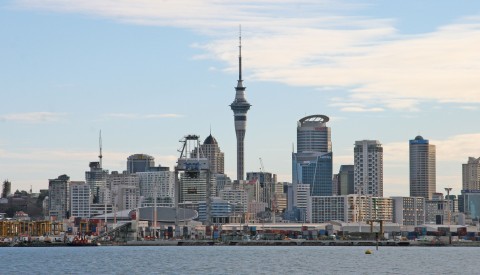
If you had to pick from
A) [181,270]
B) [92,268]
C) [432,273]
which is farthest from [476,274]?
[92,268]

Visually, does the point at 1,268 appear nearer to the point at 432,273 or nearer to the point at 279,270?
the point at 279,270

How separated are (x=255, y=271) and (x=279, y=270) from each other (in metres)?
5.22

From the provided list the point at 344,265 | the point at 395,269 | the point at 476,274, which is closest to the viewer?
the point at 476,274

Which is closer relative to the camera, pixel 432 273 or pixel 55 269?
pixel 432 273

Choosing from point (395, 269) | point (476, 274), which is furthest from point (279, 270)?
point (476, 274)

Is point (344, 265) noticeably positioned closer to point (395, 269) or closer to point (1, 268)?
point (395, 269)

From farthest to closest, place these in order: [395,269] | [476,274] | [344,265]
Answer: [344,265] → [395,269] → [476,274]

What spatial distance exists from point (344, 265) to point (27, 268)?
50701 millimetres

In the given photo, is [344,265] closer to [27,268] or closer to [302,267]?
[302,267]

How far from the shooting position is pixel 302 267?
18550 cm

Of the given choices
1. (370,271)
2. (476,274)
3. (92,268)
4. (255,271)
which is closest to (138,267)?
(92,268)

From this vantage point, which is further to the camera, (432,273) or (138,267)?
(138,267)

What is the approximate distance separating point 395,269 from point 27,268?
189 ft

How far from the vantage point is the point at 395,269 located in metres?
180
